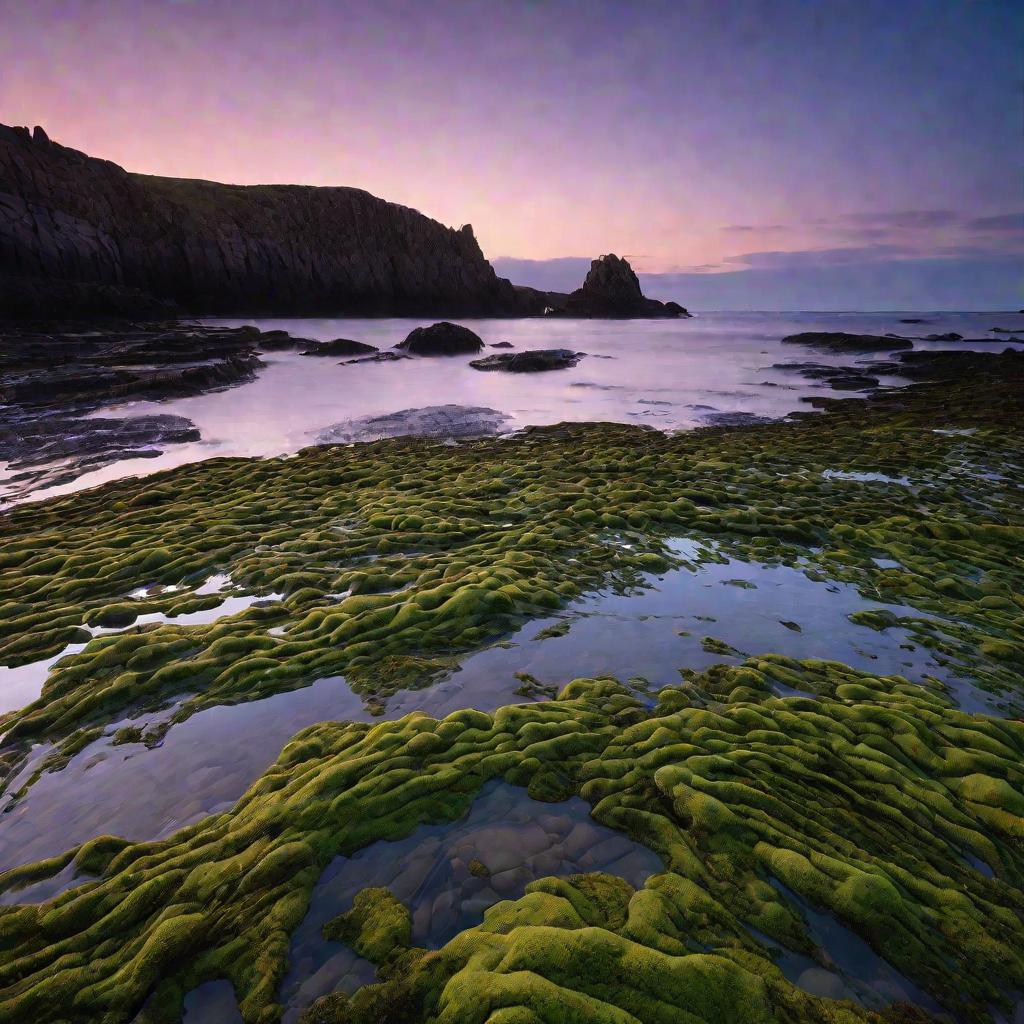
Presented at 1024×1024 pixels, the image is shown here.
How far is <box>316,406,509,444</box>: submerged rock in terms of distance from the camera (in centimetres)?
1875

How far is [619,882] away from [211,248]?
88.6 m

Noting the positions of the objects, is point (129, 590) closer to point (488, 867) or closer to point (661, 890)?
point (488, 867)

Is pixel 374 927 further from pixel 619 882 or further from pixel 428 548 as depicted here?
pixel 428 548

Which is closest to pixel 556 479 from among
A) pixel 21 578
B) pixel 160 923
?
pixel 21 578

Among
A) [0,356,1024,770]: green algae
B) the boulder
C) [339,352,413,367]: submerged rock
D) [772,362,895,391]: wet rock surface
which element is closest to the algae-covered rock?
[0,356,1024,770]: green algae

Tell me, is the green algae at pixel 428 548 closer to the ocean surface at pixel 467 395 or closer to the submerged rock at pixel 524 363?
the ocean surface at pixel 467 395

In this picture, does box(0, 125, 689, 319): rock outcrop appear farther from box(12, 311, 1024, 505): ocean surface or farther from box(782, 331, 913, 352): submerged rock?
box(782, 331, 913, 352): submerged rock

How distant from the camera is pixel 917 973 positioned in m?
2.99

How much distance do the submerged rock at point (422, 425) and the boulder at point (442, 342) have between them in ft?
66.6

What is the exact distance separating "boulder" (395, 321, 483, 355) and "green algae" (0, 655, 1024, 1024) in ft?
130

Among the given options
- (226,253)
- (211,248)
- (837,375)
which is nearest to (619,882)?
(837,375)

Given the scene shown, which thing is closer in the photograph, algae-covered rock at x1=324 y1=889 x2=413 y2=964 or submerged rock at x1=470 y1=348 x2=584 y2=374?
algae-covered rock at x1=324 y1=889 x2=413 y2=964

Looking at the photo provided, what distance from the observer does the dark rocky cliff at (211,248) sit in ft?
163

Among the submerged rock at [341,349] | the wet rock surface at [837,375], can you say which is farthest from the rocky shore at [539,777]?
the submerged rock at [341,349]
